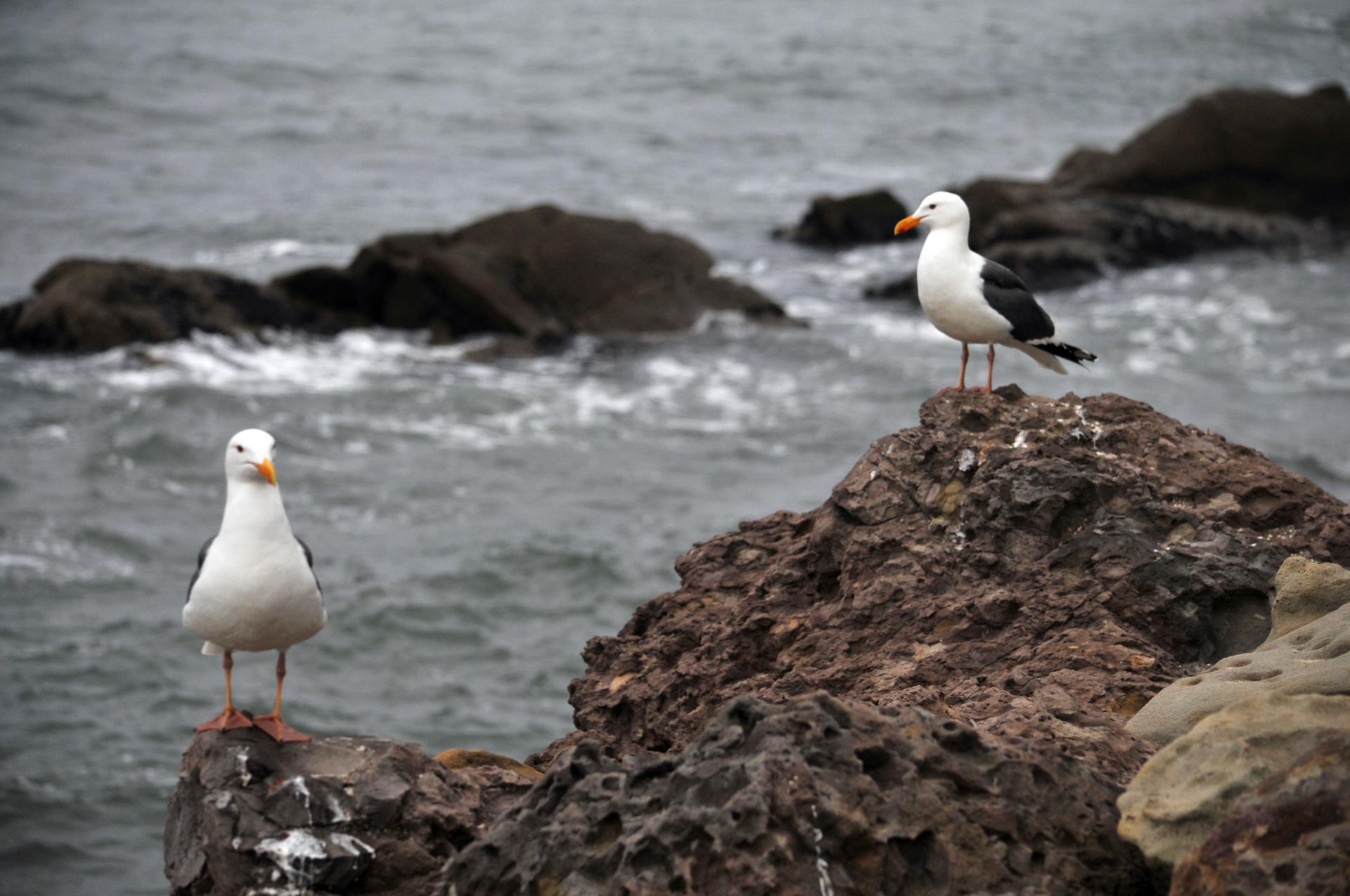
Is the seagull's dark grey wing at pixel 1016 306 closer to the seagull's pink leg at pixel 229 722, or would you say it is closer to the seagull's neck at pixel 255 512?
the seagull's neck at pixel 255 512

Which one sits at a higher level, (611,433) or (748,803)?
(748,803)

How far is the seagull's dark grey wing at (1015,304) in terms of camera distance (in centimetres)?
605

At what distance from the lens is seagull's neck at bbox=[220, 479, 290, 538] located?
4.64 meters

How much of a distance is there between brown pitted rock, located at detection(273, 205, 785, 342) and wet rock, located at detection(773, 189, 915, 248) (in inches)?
211

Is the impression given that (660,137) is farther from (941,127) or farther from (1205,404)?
Result: (1205,404)

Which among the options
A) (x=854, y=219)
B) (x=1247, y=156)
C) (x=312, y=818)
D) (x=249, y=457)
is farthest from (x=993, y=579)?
(x=1247, y=156)

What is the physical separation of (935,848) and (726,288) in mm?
17579

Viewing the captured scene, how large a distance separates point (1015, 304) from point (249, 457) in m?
3.42

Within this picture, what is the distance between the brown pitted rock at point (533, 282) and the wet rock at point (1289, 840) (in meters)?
16.7

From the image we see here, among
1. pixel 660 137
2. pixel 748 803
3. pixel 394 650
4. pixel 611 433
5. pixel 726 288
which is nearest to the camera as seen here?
pixel 748 803

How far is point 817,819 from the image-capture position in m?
3.48

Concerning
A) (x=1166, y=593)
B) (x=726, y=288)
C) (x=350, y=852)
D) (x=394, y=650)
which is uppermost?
(x=1166, y=593)

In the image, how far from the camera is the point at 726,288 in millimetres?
20781

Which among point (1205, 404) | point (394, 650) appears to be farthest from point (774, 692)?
point (1205, 404)
